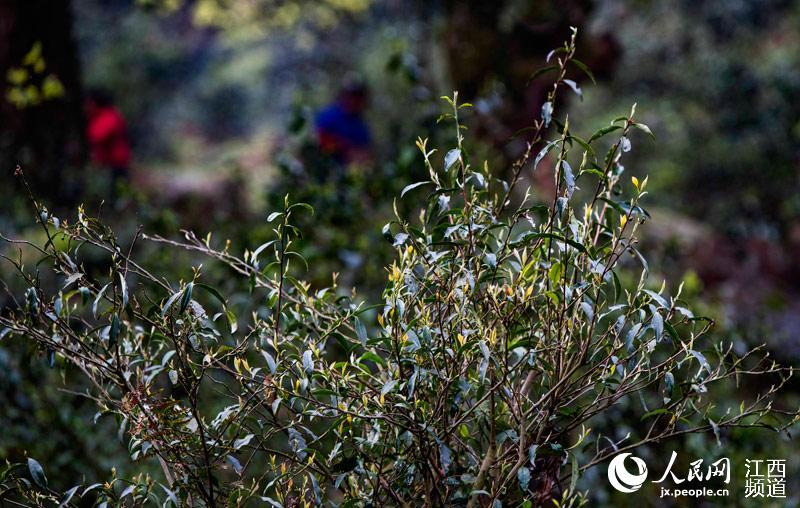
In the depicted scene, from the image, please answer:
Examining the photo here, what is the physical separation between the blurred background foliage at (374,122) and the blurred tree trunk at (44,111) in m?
0.02

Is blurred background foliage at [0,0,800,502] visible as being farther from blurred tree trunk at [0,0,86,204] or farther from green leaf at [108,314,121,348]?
green leaf at [108,314,121,348]

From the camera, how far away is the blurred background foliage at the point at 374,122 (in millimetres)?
4645

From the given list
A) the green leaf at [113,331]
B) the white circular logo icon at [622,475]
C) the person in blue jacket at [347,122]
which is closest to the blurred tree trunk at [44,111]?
the person in blue jacket at [347,122]

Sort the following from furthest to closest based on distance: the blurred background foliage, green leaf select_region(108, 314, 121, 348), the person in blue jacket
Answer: the person in blue jacket → the blurred background foliage → green leaf select_region(108, 314, 121, 348)

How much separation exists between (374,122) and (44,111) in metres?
6.94

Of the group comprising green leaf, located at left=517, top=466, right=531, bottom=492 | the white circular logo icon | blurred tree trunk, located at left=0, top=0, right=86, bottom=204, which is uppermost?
blurred tree trunk, located at left=0, top=0, right=86, bottom=204

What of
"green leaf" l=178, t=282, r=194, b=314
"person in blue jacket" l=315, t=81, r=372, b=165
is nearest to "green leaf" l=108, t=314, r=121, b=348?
"green leaf" l=178, t=282, r=194, b=314

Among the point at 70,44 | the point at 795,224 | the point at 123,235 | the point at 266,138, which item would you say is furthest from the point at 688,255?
the point at 266,138

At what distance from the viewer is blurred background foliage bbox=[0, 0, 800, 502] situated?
464cm

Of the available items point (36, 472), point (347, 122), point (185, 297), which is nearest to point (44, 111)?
point (347, 122)

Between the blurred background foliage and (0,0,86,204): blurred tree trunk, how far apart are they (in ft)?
0.08

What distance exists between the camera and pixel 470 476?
1885 mm

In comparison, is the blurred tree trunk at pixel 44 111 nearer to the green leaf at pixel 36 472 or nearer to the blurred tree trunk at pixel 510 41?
the blurred tree trunk at pixel 510 41

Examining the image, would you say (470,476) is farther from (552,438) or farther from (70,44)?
(70,44)
